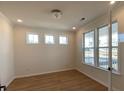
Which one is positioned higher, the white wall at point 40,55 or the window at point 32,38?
the window at point 32,38

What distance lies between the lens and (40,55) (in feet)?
16.0

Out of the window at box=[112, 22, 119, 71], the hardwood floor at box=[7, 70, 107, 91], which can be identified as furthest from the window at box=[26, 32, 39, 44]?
the window at box=[112, 22, 119, 71]

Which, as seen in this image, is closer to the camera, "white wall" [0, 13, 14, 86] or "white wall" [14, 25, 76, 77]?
"white wall" [0, 13, 14, 86]

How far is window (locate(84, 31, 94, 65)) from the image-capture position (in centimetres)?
420

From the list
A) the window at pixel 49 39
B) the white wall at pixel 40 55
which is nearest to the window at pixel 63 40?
the white wall at pixel 40 55

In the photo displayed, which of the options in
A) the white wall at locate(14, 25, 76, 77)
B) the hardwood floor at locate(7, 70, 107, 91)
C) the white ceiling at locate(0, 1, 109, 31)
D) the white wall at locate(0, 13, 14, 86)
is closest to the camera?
the white ceiling at locate(0, 1, 109, 31)

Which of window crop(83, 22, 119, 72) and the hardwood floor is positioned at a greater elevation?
window crop(83, 22, 119, 72)

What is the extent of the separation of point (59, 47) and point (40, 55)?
1134mm

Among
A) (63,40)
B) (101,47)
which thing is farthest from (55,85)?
(63,40)

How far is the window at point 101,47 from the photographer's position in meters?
2.84

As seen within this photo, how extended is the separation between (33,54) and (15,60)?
810mm

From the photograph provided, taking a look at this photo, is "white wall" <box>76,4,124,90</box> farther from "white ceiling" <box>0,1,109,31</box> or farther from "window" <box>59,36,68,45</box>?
"window" <box>59,36,68,45</box>

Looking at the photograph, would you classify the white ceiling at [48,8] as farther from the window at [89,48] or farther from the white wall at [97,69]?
the window at [89,48]

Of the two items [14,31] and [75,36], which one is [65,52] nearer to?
[75,36]
